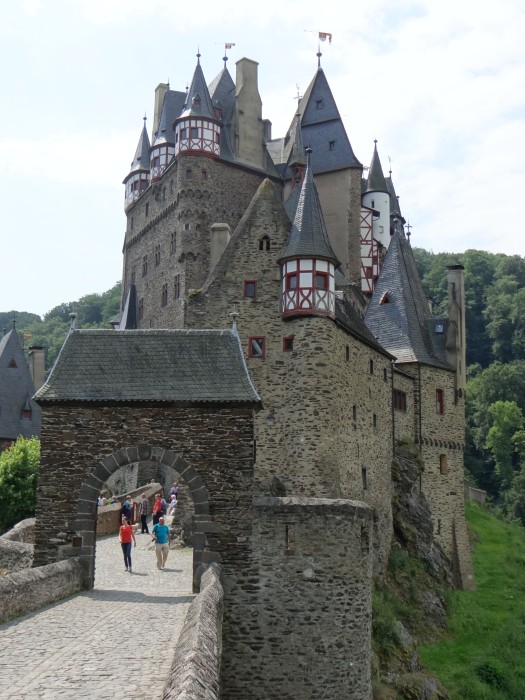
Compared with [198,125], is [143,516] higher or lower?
lower

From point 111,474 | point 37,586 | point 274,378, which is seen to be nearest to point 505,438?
point 274,378

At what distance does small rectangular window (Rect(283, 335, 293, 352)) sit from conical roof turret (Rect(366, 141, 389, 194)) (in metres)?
25.4

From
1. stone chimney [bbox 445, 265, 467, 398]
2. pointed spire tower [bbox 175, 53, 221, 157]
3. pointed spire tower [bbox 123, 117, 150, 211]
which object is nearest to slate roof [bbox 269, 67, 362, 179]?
pointed spire tower [bbox 175, 53, 221, 157]

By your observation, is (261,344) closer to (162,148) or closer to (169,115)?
(162,148)

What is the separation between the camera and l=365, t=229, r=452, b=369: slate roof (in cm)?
4206

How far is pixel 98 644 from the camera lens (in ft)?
42.3

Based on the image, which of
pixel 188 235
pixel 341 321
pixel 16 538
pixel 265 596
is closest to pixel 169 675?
pixel 265 596

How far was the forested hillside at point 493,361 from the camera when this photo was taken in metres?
77.4

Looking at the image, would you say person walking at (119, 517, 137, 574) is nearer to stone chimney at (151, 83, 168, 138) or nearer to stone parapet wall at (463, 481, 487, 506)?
stone parapet wall at (463, 481, 487, 506)

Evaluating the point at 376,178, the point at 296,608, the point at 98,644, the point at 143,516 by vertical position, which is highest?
the point at 376,178

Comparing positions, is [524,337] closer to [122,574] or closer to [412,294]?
[412,294]

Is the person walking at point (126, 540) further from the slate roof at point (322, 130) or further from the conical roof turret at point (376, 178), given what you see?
the conical roof turret at point (376, 178)

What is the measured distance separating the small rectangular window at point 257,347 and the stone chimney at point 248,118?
73.0ft

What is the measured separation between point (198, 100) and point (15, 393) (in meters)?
21.5
